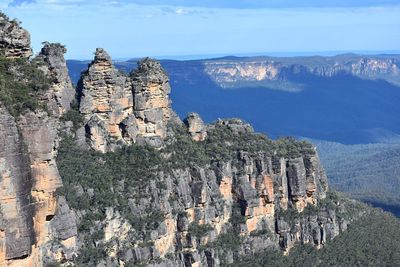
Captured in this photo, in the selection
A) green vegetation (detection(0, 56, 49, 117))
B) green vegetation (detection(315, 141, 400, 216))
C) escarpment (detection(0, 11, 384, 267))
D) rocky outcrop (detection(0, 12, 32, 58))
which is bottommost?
green vegetation (detection(315, 141, 400, 216))

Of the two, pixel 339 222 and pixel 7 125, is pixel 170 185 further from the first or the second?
pixel 7 125

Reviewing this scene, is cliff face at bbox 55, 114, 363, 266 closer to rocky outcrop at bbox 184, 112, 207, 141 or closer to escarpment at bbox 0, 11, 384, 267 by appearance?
escarpment at bbox 0, 11, 384, 267

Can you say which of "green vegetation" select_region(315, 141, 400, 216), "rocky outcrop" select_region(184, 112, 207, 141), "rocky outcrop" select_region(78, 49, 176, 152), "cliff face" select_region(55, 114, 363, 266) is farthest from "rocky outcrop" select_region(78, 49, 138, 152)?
"green vegetation" select_region(315, 141, 400, 216)

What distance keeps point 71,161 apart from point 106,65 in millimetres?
7068

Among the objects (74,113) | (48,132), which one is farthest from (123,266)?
(48,132)

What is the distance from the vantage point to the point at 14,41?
76.1 feet

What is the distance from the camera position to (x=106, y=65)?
46.1m

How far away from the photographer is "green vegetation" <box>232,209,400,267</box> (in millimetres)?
51656

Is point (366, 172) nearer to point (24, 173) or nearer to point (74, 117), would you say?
point (74, 117)

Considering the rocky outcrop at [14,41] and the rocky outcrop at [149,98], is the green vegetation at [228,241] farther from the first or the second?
the rocky outcrop at [14,41]

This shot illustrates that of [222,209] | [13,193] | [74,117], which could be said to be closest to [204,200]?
[222,209]

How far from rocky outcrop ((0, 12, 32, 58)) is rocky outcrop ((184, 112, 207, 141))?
2986 centimetres

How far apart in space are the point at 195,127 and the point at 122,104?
7.75m

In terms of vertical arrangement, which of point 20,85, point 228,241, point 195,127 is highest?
point 20,85
